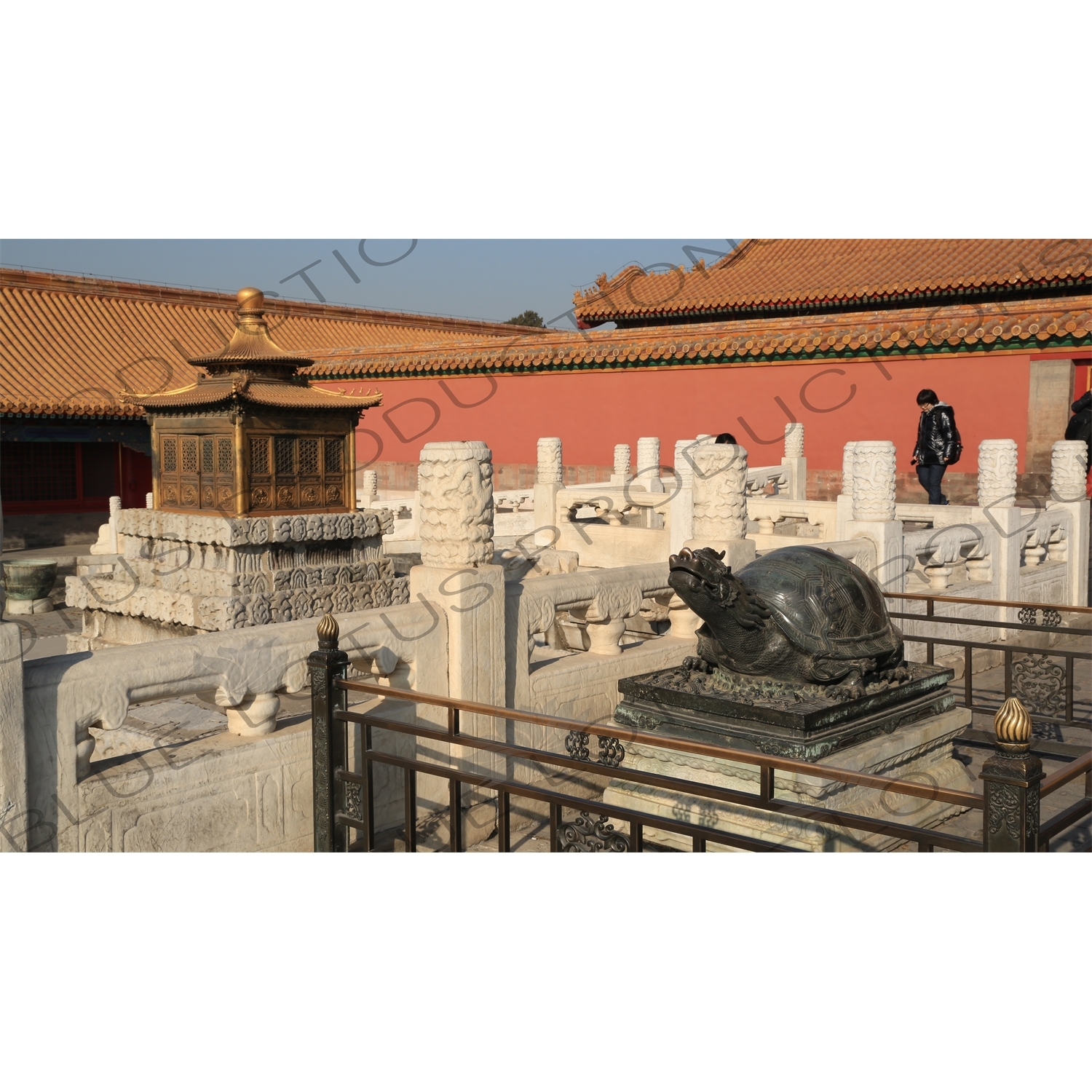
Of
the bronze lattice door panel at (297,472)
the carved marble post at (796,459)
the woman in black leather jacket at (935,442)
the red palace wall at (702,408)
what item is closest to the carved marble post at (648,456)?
the carved marble post at (796,459)

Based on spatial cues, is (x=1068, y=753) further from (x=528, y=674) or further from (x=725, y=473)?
(x=528, y=674)

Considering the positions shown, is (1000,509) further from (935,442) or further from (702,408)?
(702,408)

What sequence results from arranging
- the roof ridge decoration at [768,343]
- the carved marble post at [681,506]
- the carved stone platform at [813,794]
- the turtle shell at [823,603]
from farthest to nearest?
the roof ridge decoration at [768,343] → the carved marble post at [681,506] → the turtle shell at [823,603] → the carved stone platform at [813,794]

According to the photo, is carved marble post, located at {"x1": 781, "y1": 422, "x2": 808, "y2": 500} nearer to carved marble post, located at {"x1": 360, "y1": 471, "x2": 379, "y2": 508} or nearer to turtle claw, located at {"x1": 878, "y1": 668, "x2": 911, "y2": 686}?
carved marble post, located at {"x1": 360, "y1": 471, "x2": 379, "y2": 508}

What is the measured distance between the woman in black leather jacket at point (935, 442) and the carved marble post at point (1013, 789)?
7139 millimetres

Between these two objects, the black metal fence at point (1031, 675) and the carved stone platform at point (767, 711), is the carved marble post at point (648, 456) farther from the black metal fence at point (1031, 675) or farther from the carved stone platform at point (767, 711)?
the carved stone platform at point (767, 711)

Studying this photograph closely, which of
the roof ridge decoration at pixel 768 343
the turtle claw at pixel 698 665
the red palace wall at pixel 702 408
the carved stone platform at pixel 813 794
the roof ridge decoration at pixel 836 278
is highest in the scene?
the roof ridge decoration at pixel 836 278

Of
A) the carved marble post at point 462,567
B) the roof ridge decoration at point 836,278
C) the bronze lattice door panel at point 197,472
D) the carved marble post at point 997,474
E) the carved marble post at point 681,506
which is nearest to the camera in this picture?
the carved marble post at point 462,567

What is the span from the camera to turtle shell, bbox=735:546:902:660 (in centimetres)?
438

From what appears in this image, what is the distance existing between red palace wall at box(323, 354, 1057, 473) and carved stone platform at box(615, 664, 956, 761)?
25.4 feet

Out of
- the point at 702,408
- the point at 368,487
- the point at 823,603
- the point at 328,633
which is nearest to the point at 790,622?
the point at 823,603

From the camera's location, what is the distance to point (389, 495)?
49.3 feet

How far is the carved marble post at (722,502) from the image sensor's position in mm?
5695

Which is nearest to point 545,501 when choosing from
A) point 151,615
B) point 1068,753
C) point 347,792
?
point 151,615
